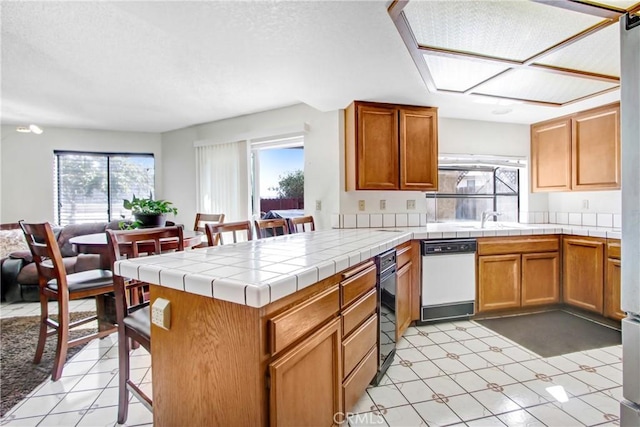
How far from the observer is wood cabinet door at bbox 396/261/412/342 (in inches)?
88.8

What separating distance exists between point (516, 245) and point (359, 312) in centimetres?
220

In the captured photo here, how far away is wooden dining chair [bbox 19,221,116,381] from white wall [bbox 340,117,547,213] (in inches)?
85.9

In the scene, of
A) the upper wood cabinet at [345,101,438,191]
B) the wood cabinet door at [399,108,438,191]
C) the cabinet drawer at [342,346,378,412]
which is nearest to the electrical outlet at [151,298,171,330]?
the cabinet drawer at [342,346,378,412]

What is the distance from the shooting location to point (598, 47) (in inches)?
72.7

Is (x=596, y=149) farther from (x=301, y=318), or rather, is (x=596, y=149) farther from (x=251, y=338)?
(x=251, y=338)

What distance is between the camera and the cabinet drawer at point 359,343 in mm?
1418

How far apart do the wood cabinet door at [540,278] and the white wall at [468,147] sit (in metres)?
0.95

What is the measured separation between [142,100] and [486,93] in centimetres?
338

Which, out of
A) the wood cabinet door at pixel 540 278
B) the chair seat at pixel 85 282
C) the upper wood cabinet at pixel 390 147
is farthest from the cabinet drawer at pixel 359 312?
the wood cabinet door at pixel 540 278

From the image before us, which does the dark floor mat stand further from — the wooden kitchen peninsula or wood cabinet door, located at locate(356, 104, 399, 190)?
the wooden kitchen peninsula

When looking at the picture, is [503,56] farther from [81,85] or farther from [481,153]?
[81,85]

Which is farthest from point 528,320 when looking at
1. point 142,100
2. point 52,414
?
point 142,100

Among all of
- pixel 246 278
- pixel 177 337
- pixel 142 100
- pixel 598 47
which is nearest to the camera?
pixel 246 278

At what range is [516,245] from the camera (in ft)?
9.63
